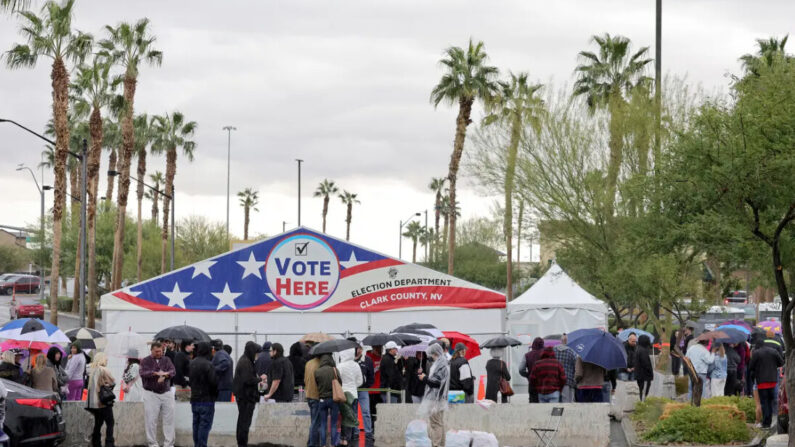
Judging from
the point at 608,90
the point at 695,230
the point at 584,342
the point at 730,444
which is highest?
the point at 608,90

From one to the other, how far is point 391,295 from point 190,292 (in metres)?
4.70

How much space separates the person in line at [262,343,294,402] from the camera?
17214 mm

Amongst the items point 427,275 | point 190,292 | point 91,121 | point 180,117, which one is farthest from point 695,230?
point 180,117

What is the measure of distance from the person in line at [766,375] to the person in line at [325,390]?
7.04 m

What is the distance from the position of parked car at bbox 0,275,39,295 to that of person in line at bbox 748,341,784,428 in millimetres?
78643

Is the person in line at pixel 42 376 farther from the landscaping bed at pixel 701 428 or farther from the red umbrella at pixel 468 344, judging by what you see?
the red umbrella at pixel 468 344

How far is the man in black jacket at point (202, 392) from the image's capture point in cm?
1602

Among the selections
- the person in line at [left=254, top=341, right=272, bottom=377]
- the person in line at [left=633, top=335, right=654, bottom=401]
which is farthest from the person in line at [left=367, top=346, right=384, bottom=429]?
the person in line at [left=633, top=335, right=654, bottom=401]

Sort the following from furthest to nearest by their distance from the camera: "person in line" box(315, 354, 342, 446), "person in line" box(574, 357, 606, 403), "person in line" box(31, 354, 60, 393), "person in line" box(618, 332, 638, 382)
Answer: "person in line" box(618, 332, 638, 382)
"person in line" box(574, 357, 606, 403)
"person in line" box(31, 354, 60, 393)
"person in line" box(315, 354, 342, 446)

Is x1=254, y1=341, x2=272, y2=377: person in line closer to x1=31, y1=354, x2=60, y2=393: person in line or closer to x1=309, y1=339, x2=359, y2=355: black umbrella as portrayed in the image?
x1=309, y1=339, x2=359, y2=355: black umbrella

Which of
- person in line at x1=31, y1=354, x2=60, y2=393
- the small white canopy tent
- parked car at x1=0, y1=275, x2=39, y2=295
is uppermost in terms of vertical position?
parked car at x1=0, y1=275, x2=39, y2=295

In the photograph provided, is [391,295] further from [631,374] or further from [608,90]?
[608,90]

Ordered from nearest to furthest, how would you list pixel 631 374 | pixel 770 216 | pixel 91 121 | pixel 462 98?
pixel 770 216
pixel 631 374
pixel 91 121
pixel 462 98

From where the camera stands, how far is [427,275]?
1033 inches
